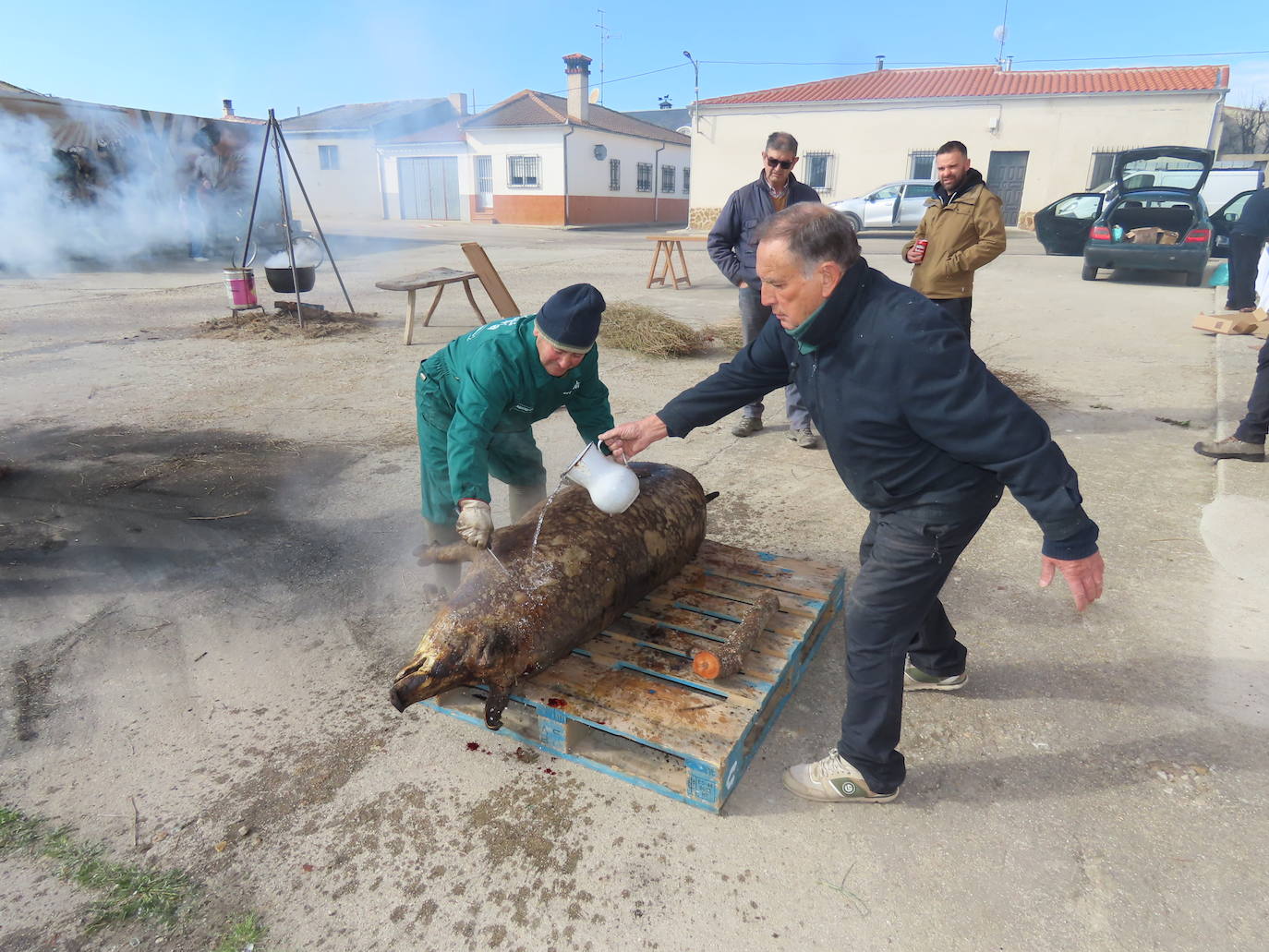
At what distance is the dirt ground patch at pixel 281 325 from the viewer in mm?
9195

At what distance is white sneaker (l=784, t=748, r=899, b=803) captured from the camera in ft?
7.66

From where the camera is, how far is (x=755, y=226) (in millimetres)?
5121

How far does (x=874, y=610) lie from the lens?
218 centimetres

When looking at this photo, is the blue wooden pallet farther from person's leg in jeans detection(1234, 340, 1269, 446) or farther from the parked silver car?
the parked silver car

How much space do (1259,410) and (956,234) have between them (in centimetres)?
232

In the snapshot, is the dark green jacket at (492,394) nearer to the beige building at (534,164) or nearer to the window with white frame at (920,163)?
the window with white frame at (920,163)

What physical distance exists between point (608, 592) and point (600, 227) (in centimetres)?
3022

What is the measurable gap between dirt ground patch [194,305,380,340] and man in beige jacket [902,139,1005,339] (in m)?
7.02

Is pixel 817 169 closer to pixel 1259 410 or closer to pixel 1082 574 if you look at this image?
pixel 1259 410

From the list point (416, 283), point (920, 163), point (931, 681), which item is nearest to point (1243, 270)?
point (931, 681)

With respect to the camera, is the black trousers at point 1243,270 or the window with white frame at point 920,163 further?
the window with white frame at point 920,163

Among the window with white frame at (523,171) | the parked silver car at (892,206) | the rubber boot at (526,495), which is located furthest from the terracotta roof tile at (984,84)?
the rubber boot at (526,495)

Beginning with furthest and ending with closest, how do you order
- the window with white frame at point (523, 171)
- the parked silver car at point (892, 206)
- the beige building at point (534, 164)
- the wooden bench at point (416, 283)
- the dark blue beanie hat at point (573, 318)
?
the window with white frame at point (523, 171), the beige building at point (534, 164), the parked silver car at point (892, 206), the wooden bench at point (416, 283), the dark blue beanie hat at point (573, 318)

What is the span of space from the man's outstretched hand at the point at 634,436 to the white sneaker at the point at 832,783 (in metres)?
1.21
